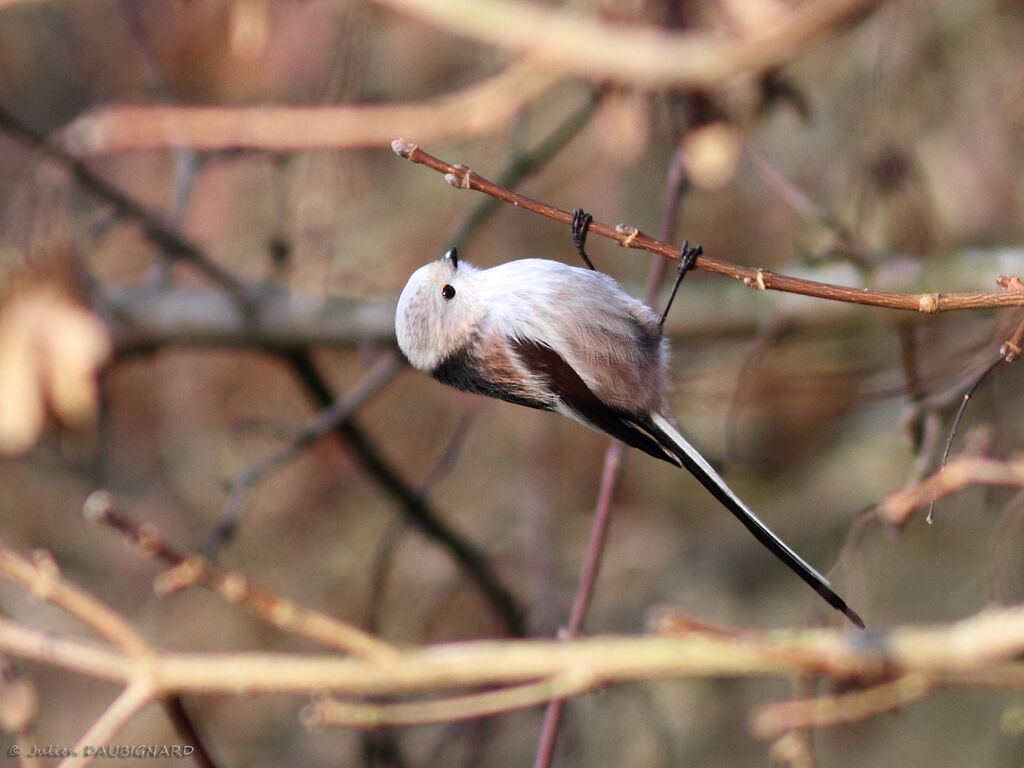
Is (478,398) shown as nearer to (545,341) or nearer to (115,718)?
(545,341)

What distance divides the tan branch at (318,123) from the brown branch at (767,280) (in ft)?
3.92

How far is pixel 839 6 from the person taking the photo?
85.4 inches

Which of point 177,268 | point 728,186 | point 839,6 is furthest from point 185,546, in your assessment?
point 839,6

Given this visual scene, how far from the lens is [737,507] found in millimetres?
1845

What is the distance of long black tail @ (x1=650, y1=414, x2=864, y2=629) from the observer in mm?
1590

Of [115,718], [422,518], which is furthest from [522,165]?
[115,718]

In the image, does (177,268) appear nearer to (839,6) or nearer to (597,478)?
(597,478)

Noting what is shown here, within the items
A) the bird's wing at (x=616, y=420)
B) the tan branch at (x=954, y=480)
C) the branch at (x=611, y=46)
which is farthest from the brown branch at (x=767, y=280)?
the branch at (x=611, y=46)

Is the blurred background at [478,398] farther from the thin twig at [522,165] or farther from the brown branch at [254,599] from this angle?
the brown branch at [254,599]

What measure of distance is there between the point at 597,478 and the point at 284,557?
164 centimetres

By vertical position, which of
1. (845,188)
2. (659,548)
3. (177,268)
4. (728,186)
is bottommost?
(659,548)

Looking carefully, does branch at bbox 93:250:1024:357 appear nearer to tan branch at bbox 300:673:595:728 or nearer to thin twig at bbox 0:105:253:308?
thin twig at bbox 0:105:253:308

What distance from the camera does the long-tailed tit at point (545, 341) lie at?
2.03m

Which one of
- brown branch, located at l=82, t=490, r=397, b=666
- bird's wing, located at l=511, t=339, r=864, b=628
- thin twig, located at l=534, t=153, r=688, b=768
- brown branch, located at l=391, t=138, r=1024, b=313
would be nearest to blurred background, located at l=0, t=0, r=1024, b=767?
thin twig, located at l=534, t=153, r=688, b=768
